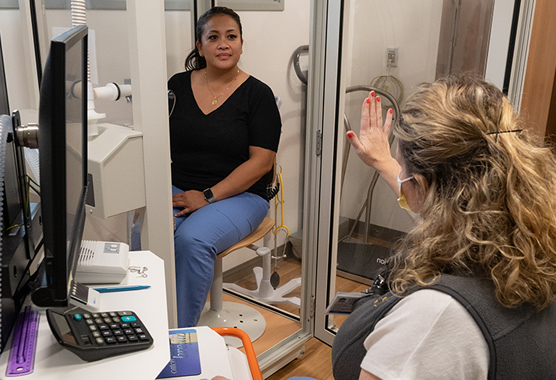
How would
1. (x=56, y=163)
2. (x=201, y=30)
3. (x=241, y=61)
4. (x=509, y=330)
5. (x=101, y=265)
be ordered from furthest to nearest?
1. (x=241, y=61)
2. (x=201, y=30)
3. (x=101, y=265)
4. (x=509, y=330)
5. (x=56, y=163)

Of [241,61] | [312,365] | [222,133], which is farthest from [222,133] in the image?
[312,365]

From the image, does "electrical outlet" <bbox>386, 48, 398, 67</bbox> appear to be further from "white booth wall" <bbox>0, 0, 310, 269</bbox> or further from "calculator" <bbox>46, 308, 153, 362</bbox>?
"calculator" <bbox>46, 308, 153, 362</bbox>

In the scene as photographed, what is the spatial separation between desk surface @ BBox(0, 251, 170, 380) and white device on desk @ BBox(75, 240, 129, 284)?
2.0 inches

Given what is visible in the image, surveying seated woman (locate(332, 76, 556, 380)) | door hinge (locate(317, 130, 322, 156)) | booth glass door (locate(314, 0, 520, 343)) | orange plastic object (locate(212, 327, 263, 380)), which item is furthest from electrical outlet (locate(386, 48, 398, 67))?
orange plastic object (locate(212, 327, 263, 380))

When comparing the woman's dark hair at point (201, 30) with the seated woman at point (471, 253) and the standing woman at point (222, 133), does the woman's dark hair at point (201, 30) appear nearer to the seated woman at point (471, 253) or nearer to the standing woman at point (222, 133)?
the standing woman at point (222, 133)

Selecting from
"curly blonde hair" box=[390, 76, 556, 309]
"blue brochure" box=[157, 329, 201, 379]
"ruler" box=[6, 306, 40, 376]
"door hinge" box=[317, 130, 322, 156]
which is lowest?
"blue brochure" box=[157, 329, 201, 379]

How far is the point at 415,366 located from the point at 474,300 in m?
0.14

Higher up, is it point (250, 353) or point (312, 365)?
point (250, 353)

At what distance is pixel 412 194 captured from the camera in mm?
948

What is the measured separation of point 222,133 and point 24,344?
53.6 inches

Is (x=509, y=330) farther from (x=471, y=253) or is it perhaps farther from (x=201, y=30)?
(x=201, y=30)

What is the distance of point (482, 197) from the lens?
821 mm

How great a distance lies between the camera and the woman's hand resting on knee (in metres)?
2.00

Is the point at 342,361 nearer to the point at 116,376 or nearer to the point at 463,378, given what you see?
the point at 463,378
